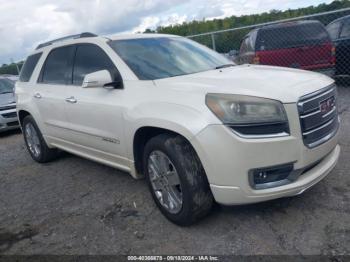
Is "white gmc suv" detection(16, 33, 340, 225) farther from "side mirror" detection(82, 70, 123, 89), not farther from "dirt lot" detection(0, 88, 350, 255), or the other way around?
"dirt lot" detection(0, 88, 350, 255)

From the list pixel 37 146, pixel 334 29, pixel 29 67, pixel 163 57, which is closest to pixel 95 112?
pixel 163 57

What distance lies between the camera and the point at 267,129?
9.12ft

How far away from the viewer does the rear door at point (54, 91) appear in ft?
15.5

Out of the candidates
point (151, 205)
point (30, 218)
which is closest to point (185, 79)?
point (151, 205)

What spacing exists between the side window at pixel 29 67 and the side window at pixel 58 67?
0.44 metres

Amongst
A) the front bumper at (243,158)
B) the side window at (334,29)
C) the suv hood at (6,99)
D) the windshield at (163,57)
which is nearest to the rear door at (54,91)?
the windshield at (163,57)

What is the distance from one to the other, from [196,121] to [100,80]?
123cm

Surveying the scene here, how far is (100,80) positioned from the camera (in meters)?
3.59

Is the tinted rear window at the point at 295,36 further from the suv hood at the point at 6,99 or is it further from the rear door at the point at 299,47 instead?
the suv hood at the point at 6,99

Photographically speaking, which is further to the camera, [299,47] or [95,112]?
[299,47]

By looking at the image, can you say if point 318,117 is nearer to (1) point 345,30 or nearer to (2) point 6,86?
(1) point 345,30

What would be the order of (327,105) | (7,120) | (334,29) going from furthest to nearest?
(7,120), (334,29), (327,105)

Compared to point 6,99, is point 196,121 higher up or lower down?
higher up

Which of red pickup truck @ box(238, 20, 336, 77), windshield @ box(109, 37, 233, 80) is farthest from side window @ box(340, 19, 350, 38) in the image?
windshield @ box(109, 37, 233, 80)
